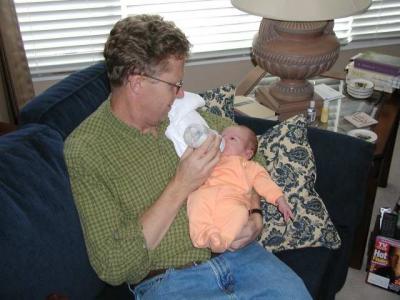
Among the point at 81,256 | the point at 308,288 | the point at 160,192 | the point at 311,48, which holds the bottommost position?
the point at 308,288

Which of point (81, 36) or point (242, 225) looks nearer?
point (242, 225)

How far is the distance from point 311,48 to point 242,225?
895 mm

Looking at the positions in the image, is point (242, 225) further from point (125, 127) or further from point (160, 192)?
point (125, 127)

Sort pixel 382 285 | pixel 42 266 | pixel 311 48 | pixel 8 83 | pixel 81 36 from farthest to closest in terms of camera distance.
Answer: pixel 81 36 < pixel 8 83 < pixel 382 285 < pixel 311 48 < pixel 42 266

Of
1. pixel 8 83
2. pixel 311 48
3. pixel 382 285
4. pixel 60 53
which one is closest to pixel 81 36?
pixel 60 53

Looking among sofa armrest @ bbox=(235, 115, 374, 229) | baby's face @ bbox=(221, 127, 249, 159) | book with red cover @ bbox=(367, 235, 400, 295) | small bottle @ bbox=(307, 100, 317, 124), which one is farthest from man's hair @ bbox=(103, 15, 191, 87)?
book with red cover @ bbox=(367, 235, 400, 295)

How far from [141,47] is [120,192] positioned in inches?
16.6

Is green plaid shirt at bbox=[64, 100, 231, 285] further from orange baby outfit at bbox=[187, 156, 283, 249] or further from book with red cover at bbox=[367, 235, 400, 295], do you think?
book with red cover at bbox=[367, 235, 400, 295]

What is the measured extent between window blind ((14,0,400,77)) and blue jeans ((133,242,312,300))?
185 cm

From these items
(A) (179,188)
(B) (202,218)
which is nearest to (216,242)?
(B) (202,218)

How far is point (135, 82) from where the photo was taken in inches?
52.0

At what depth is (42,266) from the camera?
1.21 m

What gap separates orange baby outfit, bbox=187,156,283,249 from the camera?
1383mm

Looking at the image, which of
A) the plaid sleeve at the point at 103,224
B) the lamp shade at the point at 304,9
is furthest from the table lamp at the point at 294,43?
the plaid sleeve at the point at 103,224
